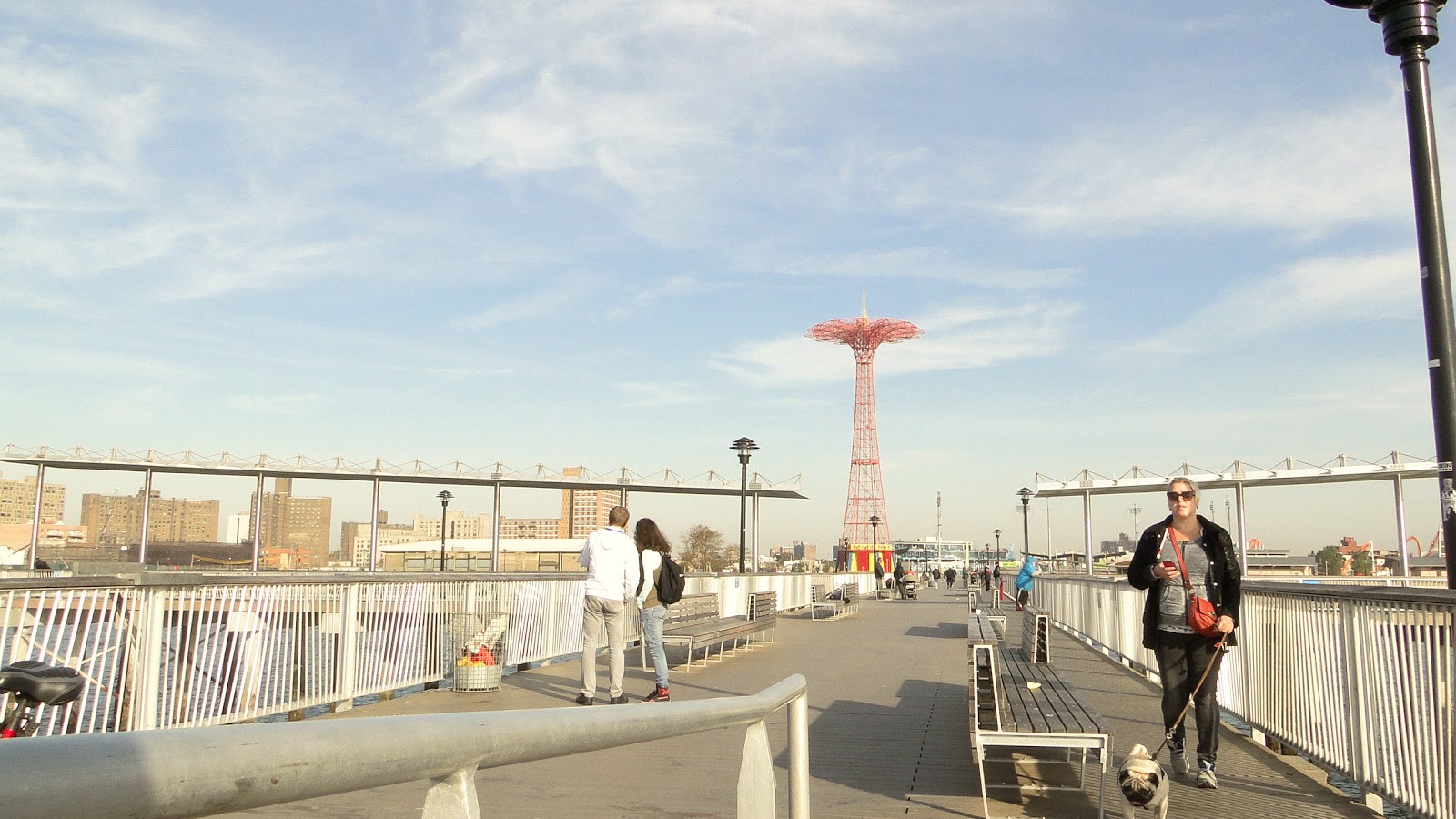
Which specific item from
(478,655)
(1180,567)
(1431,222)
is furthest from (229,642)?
(1431,222)

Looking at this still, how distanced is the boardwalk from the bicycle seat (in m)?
1.23

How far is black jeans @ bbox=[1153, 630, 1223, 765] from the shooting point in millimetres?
6691

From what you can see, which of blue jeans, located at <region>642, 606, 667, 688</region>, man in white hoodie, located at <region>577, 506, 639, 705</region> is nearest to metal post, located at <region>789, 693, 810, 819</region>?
man in white hoodie, located at <region>577, 506, 639, 705</region>

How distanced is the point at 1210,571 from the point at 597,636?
5672 millimetres

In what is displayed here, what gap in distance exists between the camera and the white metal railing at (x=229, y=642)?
6984mm

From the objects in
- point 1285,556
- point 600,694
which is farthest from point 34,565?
point 1285,556

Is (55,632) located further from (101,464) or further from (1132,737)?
(101,464)

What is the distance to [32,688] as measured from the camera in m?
4.93

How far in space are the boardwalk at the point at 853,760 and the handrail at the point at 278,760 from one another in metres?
0.06

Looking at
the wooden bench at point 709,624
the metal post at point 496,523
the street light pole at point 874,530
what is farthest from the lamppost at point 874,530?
the wooden bench at point 709,624

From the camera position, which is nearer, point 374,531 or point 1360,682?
point 1360,682

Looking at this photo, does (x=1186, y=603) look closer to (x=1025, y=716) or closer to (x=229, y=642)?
(x=1025, y=716)

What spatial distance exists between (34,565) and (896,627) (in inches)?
1516

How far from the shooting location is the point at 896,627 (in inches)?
878
